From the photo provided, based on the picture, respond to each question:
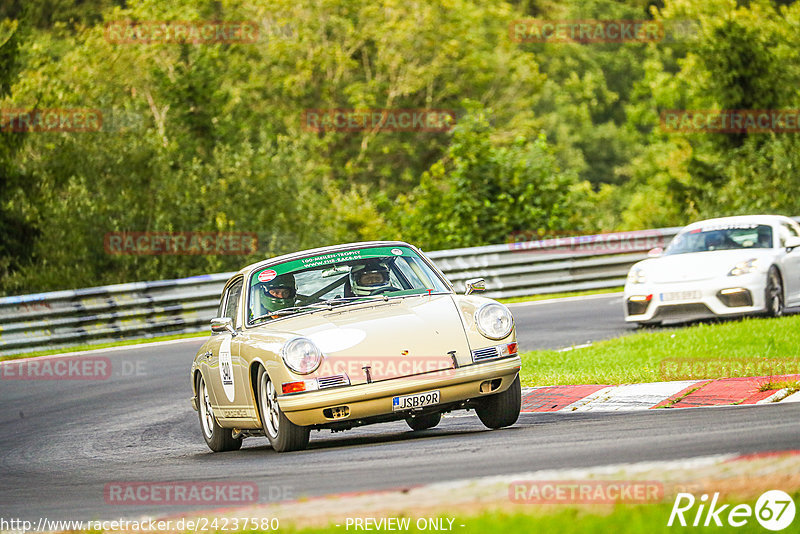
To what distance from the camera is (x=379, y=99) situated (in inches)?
1939

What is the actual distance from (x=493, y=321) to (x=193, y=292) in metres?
12.8

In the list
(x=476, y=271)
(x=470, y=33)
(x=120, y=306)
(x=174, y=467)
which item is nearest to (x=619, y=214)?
(x=470, y=33)

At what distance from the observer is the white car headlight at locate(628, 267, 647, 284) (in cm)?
1588

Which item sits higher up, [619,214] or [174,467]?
[174,467]

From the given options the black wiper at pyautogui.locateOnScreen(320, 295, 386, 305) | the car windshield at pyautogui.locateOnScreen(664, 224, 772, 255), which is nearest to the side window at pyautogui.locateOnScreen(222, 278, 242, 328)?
the black wiper at pyautogui.locateOnScreen(320, 295, 386, 305)

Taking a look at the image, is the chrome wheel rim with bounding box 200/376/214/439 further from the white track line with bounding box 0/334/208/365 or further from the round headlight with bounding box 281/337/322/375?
the white track line with bounding box 0/334/208/365

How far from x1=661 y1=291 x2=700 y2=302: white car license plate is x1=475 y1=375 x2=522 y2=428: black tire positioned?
6883mm

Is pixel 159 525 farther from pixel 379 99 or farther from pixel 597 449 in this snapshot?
pixel 379 99

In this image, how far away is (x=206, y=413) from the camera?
10438mm

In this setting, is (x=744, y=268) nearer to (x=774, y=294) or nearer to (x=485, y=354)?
(x=774, y=294)

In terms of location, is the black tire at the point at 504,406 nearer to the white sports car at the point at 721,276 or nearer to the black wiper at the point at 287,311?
the black wiper at the point at 287,311

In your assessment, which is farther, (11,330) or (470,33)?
(470,33)

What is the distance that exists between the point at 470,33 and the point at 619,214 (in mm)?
10690

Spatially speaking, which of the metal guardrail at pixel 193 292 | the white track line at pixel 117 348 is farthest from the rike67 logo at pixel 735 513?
the metal guardrail at pixel 193 292
